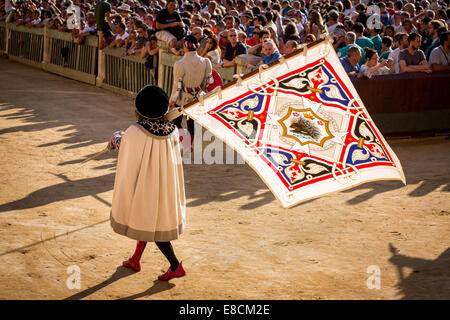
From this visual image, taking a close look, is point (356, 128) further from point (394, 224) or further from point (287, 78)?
point (394, 224)

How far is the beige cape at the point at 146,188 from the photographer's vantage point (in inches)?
232

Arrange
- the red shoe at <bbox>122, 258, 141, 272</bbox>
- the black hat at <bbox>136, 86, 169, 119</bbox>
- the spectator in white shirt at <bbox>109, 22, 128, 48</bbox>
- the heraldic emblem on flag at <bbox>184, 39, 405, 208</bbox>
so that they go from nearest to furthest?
the heraldic emblem on flag at <bbox>184, 39, 405, 208</bbox>
the black hat at <bbox>136, 86, 169, 119</bbox>
the red shoe at <bbox>122, 258, 141, 272</bbox>
the spectator in white shirt at <bbox>109, 22, 128, 48</bbox>

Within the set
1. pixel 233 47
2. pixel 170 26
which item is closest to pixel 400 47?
pixel 233 47

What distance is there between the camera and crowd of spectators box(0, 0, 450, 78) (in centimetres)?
1192

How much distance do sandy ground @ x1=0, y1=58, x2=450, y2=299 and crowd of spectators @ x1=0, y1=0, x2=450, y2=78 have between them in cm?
194

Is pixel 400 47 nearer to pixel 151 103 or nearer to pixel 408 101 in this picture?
pixel 408 101

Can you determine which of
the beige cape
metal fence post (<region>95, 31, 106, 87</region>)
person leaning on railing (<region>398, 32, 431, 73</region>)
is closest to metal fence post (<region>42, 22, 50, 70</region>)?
metal fence post (<region>95, 31, 106, 87</region>)

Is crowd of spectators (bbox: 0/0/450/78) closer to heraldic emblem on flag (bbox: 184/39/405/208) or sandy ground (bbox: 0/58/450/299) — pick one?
sandy ground (bbox: 0/58/450/299)

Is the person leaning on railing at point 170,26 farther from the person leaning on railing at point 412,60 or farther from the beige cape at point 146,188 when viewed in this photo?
the beige cape at point 146,188

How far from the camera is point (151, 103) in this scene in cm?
586

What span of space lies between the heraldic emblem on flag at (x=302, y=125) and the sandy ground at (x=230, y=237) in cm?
101

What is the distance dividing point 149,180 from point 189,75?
4573 millimetres

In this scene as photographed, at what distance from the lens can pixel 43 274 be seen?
6.11m

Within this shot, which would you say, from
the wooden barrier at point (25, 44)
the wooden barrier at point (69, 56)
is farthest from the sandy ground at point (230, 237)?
the wooden barrier at point (25, 44)
